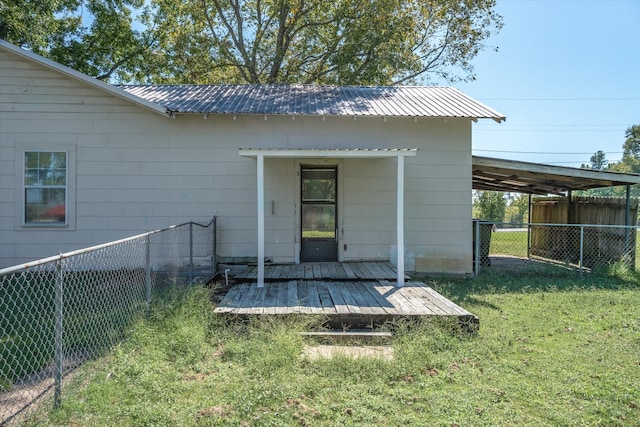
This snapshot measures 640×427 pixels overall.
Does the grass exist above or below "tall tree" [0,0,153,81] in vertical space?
below

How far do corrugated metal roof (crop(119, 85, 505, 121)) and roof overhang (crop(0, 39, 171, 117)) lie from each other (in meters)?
0.24

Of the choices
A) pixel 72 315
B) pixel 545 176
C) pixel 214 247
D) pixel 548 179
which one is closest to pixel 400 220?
pixel 214 247

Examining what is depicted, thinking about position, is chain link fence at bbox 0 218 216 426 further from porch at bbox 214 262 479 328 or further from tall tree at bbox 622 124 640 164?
tall tree at bbox 622 124 640 164

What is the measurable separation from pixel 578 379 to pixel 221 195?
20.4 ft

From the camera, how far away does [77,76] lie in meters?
7.34

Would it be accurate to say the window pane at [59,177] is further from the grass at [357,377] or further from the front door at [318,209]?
the front door at [318,209]

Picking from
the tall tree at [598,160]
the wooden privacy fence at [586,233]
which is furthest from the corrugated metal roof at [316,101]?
the tall tree at [598,160]

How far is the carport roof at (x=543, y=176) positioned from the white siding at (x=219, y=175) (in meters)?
0.95

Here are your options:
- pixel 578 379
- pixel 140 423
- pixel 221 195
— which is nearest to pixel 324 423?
pixel 140 423

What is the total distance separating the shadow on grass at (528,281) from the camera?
6754 mm

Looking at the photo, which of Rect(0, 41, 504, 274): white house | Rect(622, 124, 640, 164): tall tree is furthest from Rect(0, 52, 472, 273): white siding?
Rect(622, 124, 640, 164): tall tree

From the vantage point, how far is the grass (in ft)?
9.18

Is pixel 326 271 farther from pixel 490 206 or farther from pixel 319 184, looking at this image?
pixel 490 206

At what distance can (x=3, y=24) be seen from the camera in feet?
42.5
